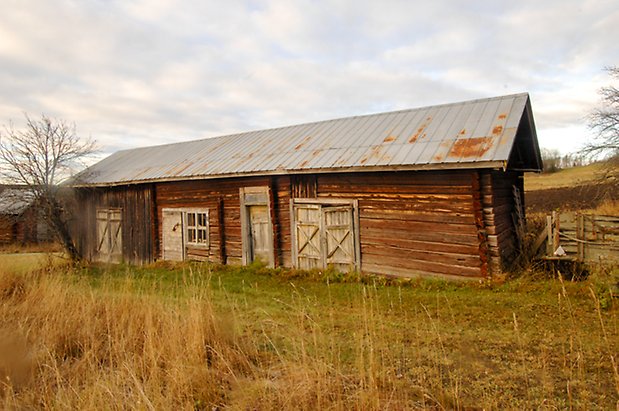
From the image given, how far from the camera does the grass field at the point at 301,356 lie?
11.1ft

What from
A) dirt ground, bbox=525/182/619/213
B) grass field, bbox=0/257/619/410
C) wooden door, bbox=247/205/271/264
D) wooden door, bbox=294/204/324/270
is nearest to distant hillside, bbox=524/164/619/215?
dirt ground, bbox=525/182/619/213

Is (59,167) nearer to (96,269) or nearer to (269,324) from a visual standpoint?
(96,269)

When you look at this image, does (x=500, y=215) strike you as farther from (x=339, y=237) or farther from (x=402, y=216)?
(x=339, y=237)

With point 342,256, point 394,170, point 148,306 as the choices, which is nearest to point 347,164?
point 394,170

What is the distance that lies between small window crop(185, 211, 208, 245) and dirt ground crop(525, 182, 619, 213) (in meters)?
17.7

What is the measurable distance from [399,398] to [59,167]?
17.1 meters

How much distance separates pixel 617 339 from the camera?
488 centimetres

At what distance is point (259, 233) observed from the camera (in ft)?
41.7

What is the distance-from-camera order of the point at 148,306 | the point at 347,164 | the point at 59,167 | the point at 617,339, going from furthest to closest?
the point at 59,167
the point at 347,164
the point at 148,306
the point at 617,339

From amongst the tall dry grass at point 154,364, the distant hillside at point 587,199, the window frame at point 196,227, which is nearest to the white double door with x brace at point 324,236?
the window frame at point 196,227

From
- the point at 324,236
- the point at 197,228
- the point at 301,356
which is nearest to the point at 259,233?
the point at 324,236

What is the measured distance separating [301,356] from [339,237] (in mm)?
6619

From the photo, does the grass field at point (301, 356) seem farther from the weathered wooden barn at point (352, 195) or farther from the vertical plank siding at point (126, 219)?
the vertical plank siding at point (126, 219)

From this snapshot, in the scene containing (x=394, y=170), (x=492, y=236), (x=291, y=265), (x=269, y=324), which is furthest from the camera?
(x=291, y=265)
